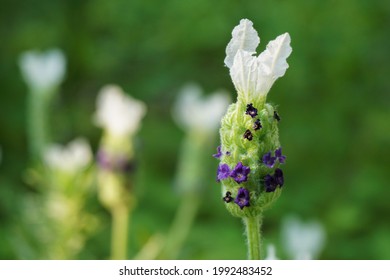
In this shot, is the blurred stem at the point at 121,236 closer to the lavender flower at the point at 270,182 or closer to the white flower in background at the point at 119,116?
the white flower in background at the point at 119,116

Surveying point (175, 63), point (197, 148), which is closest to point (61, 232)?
point (197, 148)

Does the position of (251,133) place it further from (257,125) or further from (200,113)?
(200,113)

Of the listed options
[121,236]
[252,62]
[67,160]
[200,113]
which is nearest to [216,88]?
[200,113]

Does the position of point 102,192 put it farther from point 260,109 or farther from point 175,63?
point 175,63

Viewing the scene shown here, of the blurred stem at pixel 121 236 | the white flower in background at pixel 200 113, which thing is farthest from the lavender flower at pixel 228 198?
the white flower in background at pixel 200 113

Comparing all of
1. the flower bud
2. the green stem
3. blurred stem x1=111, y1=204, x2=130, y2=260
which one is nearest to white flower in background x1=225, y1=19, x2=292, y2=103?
the flower bud

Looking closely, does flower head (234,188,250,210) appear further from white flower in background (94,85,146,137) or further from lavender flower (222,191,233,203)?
white flower in background (94,85,146,137)
